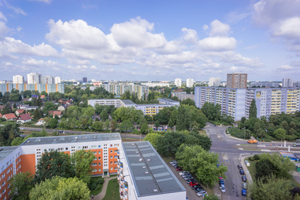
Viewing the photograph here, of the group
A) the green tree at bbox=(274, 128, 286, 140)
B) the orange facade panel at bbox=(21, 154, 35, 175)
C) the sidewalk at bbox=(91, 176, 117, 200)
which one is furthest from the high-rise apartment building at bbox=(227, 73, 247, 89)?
the orange facade panel at bbox=(21, 154, 35, 175)

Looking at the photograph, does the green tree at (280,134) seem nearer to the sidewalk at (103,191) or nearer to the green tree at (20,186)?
the sidewalk at (103,191)

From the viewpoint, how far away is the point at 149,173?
36.8ft

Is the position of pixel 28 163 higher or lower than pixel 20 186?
higher

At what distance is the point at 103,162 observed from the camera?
59.0 feet

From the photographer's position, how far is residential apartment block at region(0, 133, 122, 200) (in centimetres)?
1566

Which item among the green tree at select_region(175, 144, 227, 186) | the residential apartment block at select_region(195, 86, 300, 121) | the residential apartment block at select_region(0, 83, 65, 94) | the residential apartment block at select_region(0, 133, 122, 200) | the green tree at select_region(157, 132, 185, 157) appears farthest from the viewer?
the residential apartment block at select_region(0, 83, 65, 94)

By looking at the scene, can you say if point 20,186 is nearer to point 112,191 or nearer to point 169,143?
point 112,191

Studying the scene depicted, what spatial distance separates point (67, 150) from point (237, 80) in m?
45.0

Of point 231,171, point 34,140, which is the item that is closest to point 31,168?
point 34,140

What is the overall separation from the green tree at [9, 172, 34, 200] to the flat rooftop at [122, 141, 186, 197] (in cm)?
770

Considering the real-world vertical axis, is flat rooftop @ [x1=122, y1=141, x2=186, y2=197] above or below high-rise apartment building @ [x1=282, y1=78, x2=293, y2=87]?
below

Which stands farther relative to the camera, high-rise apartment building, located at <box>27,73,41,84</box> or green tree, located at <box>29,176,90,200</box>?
high-rise apartment building, located at <box>27,73,41,84</box>

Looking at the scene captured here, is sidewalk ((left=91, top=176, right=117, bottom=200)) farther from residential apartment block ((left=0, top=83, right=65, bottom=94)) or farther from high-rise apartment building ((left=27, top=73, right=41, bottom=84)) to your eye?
high-rise apartment building ((left=27, top=73, right=41, bottom=84))

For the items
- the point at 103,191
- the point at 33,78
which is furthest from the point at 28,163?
the point at 33,78
